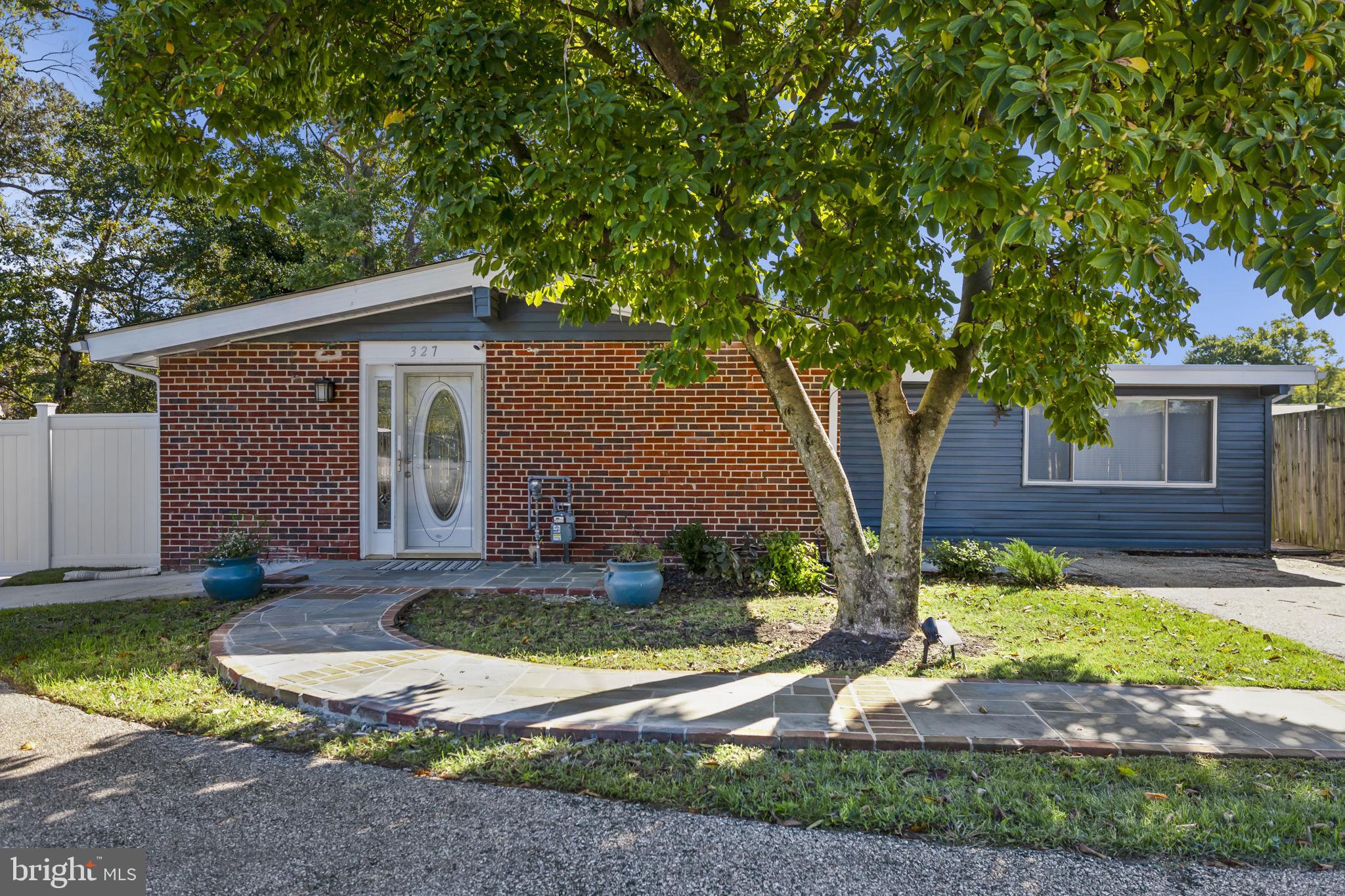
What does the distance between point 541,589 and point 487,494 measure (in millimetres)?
1704

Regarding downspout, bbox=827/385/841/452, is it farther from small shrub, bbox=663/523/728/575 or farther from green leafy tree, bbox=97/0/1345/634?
green leafy tree, bbox=97/0/1345/634

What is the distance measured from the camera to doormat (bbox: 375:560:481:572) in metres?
7.48

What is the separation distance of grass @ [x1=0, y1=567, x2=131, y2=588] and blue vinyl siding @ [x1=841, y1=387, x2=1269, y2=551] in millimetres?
9060

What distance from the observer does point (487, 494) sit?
7.91m

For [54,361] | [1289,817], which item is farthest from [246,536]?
[54,361]

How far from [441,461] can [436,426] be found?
39 centimetres

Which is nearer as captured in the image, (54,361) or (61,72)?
(61,72)

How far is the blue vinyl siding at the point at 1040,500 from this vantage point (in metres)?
10.3

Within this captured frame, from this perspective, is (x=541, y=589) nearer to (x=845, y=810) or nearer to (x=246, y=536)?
(x=246, y=536)

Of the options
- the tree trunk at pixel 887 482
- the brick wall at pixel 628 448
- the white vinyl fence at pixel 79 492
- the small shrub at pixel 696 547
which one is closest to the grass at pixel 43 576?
the white vinyl fence at pixel 79 492

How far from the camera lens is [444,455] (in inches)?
322

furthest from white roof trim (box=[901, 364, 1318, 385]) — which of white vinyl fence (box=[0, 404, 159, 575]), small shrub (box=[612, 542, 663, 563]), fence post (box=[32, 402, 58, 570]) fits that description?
fence post (box=[32, 402, 58, 570])

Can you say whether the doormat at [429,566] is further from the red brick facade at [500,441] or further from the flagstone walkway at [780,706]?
the flagstone walkway at [780,706]

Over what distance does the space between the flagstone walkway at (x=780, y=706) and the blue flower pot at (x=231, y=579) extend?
1.55m
